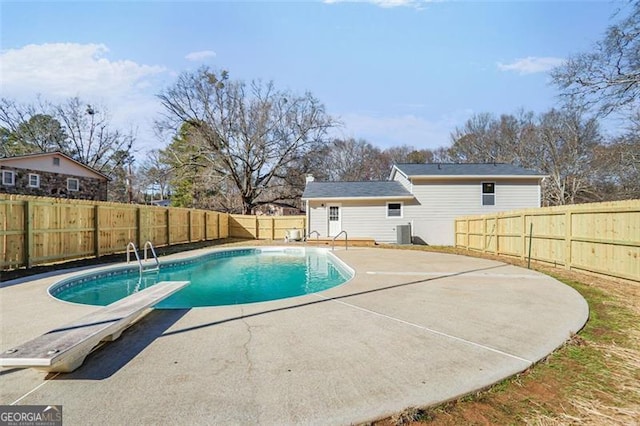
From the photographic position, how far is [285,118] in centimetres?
2689

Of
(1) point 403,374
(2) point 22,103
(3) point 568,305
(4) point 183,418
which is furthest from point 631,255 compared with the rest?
(2) point 22,103

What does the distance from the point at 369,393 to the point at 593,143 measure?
107 ft

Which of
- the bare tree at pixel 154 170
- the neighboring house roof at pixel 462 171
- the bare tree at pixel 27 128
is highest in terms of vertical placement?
the bare tree at pixel 27 128

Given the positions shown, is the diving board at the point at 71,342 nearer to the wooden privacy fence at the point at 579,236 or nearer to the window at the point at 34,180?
the wooden privacy fence at the point at 579,236

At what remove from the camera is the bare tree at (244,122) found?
25969 mm

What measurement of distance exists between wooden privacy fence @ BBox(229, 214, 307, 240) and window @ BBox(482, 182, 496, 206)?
10226mm

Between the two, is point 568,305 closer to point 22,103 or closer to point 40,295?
point 40,295

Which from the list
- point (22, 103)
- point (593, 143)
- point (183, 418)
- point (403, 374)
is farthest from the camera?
point (22, 103)

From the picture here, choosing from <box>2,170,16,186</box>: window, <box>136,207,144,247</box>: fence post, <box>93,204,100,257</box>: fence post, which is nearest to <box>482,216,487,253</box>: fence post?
<box>136,207,144,247</box>: fence post

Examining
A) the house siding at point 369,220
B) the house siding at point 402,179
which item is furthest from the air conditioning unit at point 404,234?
the house siding at point 402,179

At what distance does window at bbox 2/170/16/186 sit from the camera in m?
18.4

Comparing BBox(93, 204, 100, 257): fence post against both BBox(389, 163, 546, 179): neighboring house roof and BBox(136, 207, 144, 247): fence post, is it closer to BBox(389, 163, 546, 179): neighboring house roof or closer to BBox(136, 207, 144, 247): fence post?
BBox(136, 207, 144, 247): fence post

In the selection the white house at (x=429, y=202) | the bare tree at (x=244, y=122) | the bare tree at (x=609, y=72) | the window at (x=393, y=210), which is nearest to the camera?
the bare tree at (x=609, y=72)

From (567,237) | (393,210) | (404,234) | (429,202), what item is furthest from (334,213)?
(567,237)
